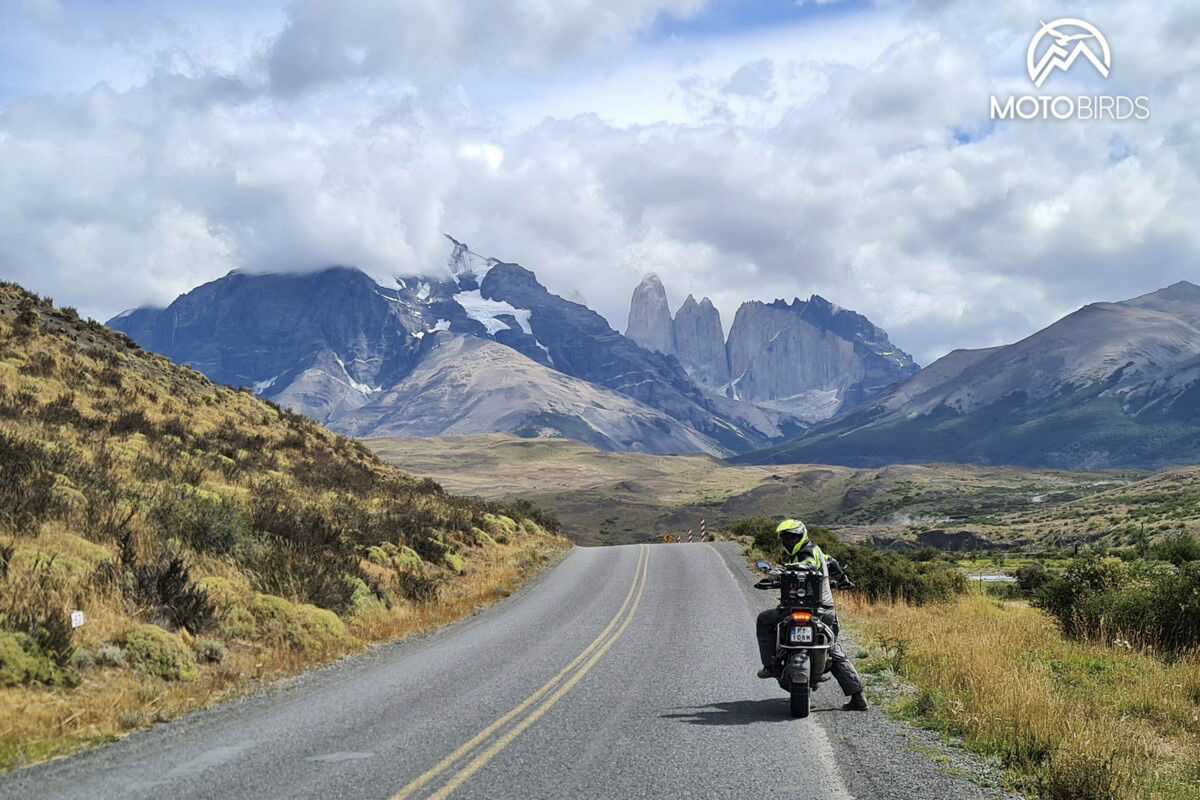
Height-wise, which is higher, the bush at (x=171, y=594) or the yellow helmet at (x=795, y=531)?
the yellow helmet at (x=795, y=531)

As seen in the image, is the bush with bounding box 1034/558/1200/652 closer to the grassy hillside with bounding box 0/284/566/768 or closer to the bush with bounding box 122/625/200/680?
the grassy hillside with bounding box 0/284/566/768

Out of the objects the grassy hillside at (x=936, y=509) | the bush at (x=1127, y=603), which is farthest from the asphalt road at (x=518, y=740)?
the grassy hillside at (x=936, y=509)

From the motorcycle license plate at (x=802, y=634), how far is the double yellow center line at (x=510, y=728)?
3161 mm

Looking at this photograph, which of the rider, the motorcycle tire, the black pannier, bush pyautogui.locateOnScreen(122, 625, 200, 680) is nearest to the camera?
the motorcycle tire

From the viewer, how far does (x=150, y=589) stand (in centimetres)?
1283

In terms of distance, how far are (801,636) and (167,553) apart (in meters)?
11.0

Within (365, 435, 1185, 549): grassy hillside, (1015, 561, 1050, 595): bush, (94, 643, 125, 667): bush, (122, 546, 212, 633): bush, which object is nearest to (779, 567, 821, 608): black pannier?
(94, 643, 125, 667): bush

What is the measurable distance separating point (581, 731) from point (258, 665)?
632 cm

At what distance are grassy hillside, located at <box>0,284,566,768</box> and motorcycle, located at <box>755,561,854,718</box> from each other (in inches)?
293

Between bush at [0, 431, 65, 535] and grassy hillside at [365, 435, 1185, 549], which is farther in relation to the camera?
grassy hillside at [365, 435, 1185, 549]

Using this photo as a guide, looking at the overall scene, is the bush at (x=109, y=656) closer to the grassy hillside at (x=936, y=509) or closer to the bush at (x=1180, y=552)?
the bush at (x=1180, y=552)

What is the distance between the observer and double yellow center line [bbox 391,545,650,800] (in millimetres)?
7207

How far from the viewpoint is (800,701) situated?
32.4 ft

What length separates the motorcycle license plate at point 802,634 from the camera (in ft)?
32.7
